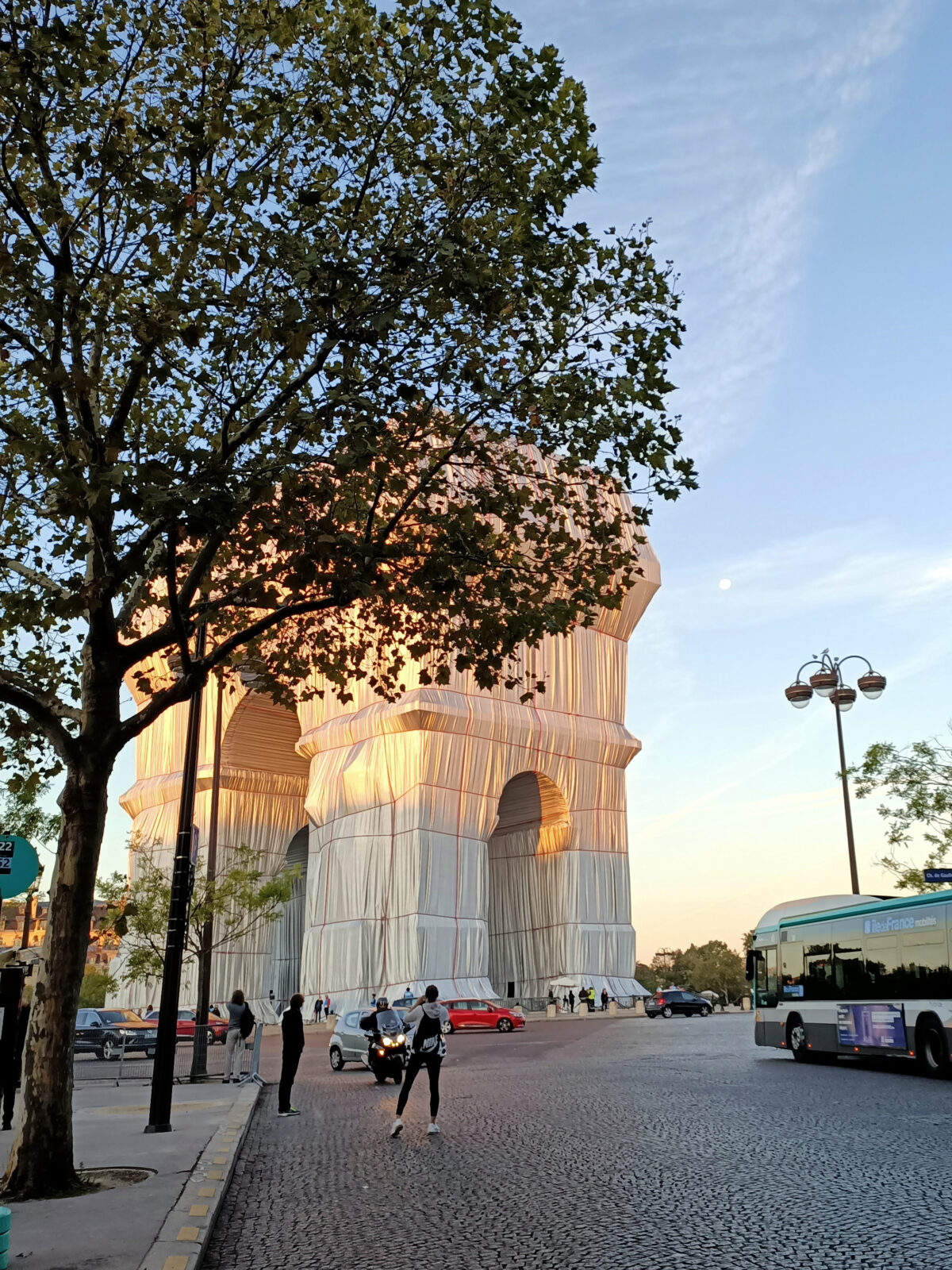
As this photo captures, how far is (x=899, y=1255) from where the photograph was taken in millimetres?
6402

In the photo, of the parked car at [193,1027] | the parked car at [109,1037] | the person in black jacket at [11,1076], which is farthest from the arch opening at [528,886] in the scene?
the person in black jacket at [11,1076]

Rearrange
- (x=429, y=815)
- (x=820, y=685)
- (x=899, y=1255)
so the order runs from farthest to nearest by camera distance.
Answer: (x=429, y=815) → (x=820, y=685) → (x=899, y=1255)

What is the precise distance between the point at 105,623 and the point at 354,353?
10.3 ft

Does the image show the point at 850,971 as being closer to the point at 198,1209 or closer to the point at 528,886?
the point at 198,1209

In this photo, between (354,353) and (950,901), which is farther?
(950,901)

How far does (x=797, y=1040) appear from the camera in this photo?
22.8m

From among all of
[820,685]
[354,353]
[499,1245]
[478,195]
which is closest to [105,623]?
[354,353]

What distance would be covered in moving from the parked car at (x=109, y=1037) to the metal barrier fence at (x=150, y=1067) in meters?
0.30

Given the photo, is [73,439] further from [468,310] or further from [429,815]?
[429,815]

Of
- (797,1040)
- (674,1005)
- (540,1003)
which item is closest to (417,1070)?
(797,1040)

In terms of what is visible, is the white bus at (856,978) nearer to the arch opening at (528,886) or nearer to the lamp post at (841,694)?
the lamp post at (841,694)

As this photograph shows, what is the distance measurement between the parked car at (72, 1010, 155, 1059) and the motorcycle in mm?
15226

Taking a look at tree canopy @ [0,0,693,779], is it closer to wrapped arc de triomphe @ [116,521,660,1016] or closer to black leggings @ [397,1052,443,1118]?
black leggings @ [397,1052,443,1118]

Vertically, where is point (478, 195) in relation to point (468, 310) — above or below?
above
